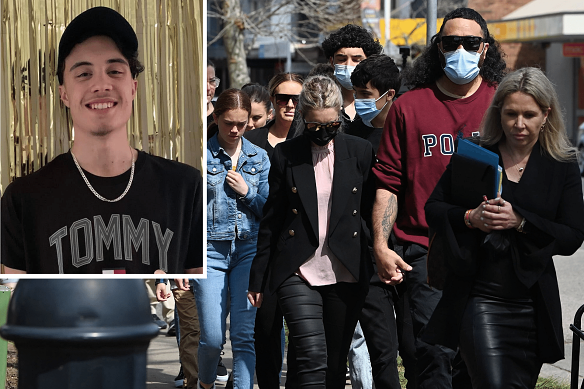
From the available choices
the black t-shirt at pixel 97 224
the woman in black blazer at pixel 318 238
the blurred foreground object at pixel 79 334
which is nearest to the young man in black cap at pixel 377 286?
the woman in black blazer at pixel 318 238

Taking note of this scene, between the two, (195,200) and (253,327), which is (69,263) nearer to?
(195,200)

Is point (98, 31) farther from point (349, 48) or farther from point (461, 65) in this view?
point (349, 48)

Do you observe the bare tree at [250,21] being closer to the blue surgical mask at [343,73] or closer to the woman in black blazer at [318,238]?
the blue surgical mask at [343,73]

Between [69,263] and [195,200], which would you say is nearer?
[69,263]

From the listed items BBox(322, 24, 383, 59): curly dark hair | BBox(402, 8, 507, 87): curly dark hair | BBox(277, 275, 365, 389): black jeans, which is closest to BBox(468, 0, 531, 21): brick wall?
BBox(322, 24, 383, 59): curly dark hair

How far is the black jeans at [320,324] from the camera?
440 cm

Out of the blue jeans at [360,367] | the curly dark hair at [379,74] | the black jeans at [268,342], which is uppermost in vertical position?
the curly dark hair at [379,74]

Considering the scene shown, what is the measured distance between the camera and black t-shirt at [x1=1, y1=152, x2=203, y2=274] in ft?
9.75

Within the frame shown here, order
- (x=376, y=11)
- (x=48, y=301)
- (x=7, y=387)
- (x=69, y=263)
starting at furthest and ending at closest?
(x=376, y=11) → (x=7, y=387) → (x=69, y=263) → (x=48, y=301)

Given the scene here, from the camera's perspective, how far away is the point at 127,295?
7.94 ft

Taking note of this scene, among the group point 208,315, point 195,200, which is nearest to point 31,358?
point 195,200

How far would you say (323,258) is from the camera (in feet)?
15.0

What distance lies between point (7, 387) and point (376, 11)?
25.6 meters

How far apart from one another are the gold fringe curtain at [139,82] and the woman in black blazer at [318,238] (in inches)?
57.0
